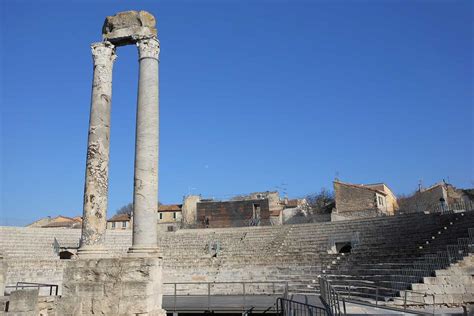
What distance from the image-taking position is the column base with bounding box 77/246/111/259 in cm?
957

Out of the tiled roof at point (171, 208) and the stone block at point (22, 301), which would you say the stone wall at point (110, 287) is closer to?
the stone block at point (22, 301)

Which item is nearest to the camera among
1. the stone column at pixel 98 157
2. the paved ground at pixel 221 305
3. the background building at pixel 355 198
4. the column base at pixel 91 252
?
the column base at pixel 91 252

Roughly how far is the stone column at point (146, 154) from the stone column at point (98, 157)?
2.63 ft

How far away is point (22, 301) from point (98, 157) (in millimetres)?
3796

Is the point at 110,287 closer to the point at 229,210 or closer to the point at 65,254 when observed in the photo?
the point at 65,254

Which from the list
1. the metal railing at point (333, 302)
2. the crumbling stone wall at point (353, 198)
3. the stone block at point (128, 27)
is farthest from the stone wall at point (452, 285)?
the crumbling stone wall at point (353, 198)

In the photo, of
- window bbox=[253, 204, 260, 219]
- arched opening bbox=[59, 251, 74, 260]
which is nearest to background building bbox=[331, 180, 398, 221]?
window bbox=[253, 204, 260, 219]

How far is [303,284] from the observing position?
1970 cm

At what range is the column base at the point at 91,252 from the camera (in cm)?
957

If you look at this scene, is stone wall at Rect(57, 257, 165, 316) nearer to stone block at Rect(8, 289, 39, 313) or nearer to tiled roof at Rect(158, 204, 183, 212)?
stone block at Rect(8, 289, 39, 313)

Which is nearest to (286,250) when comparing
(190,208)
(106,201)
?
(106,201)

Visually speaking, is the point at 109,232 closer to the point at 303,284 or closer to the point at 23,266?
the point at 23,266

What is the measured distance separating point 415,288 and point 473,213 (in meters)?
8.17

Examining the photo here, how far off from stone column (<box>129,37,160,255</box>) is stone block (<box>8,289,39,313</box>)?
7.60 feet
